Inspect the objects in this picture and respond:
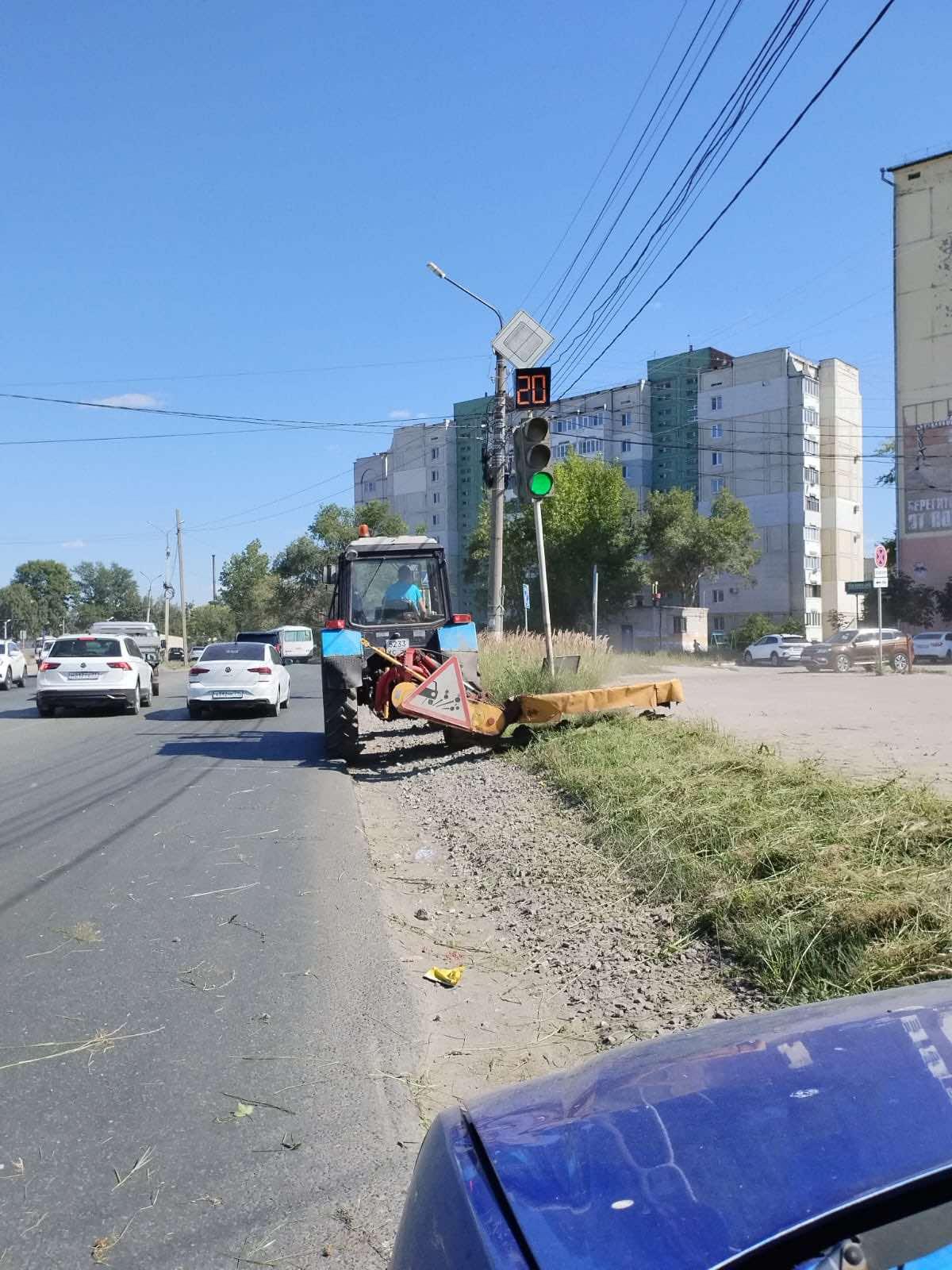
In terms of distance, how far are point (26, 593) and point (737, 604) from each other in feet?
209

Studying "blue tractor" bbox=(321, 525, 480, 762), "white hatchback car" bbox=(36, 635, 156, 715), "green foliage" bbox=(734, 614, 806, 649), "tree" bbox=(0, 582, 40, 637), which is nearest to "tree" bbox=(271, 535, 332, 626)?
"tree" bbox=(0, 582, 40, 637)

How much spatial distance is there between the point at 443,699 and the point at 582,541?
47727 mm

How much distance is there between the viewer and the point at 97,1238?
3.01m

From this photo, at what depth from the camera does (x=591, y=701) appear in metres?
11.4

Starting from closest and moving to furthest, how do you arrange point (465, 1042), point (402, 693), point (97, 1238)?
point (97, 1238), point (465, 1042), point (402, 693)

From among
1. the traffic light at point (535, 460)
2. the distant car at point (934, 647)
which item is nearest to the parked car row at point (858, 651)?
the distant car at point (934, 647)

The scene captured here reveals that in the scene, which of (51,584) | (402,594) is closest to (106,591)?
(51,584)

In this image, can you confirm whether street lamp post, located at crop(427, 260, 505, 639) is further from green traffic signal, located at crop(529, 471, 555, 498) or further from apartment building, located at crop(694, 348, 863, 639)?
apartment building, located at crop(694, 348, 863, 639)

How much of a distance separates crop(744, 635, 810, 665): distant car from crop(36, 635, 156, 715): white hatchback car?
33.9m

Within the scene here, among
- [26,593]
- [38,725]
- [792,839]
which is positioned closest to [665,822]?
[792,839]

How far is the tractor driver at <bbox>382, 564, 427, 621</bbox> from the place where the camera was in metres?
14.3

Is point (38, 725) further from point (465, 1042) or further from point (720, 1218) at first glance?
point (720, 1218)

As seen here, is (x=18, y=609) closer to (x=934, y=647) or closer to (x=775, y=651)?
(x=775, y=651)

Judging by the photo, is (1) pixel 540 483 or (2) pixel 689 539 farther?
(2) pixel 689 539
